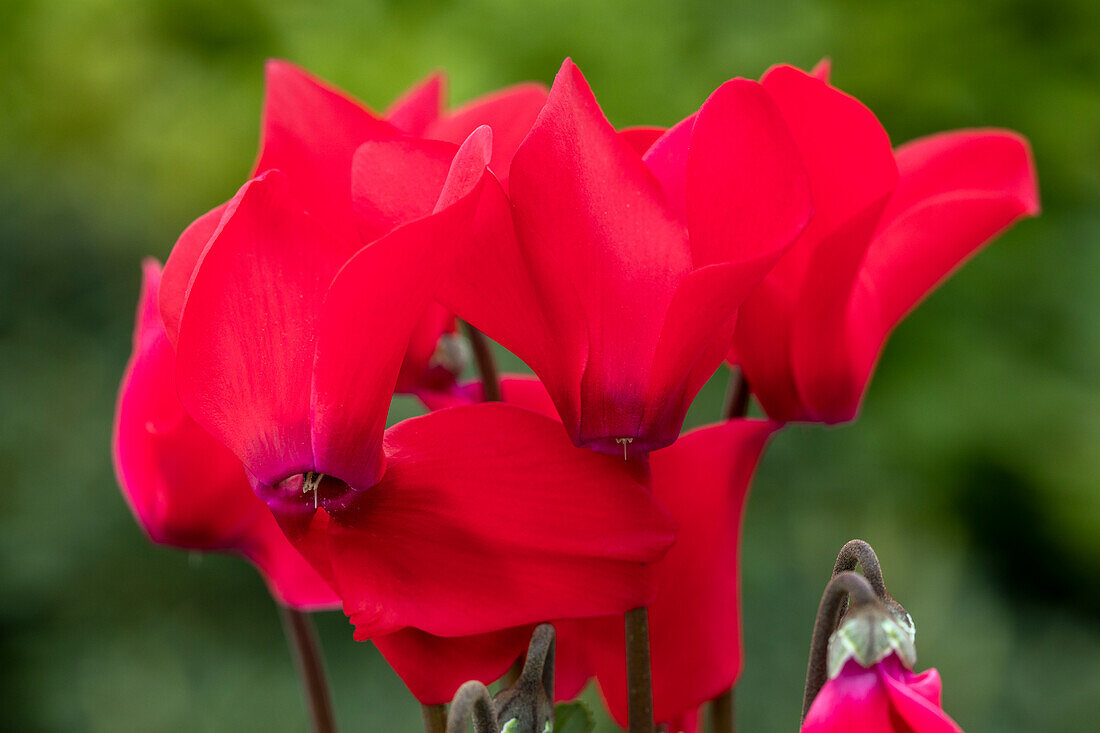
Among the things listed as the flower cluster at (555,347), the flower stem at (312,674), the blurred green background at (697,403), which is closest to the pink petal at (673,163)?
the flower cluster at (555,347)

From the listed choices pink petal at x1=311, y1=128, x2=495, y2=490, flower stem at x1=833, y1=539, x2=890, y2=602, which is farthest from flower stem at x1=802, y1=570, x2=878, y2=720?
pink petal at x1=311, y1=128, x2=495, y2=490

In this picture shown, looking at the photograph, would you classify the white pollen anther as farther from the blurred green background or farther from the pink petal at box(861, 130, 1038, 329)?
the blurred green background

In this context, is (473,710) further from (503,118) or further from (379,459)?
(503,118)

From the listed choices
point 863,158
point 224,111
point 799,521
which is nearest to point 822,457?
point 799,521

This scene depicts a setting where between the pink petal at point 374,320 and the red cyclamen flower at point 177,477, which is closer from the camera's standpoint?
the pink petal at point 374,320

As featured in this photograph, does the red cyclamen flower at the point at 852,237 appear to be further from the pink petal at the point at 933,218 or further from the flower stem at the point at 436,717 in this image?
the flower stem at the point at 436,717
